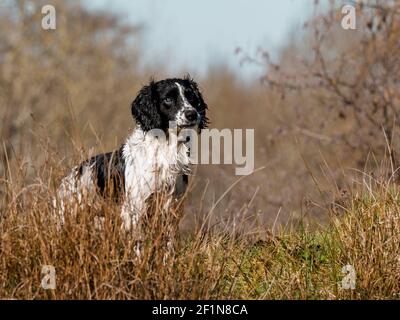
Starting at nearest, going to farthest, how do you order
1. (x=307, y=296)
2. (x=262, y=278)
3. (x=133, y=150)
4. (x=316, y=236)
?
(x=307, y=296), (x=262, y=278), (x=316, y=236), (x=133, y=150)

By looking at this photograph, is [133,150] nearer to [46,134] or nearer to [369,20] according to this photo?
[46,134]

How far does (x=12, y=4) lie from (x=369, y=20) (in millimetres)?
9813

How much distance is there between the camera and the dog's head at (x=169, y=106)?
Answer: 23.0ft

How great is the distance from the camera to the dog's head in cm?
700

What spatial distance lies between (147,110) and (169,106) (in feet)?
0.66

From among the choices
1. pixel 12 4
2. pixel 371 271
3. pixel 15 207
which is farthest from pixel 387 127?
pixel 12 4

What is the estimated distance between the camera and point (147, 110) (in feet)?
23.7

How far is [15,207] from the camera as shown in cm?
538
